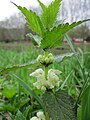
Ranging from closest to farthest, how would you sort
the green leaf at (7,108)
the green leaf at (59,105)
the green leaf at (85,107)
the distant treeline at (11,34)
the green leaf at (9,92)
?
the green leaf at (59,105) → the green leaf at (85,107) → the green leaf at (7,108) → the green leaf at (9,92) → the distant treeline at (11,34)

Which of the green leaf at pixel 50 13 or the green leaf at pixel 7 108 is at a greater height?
the green leaf at pixel 50 13

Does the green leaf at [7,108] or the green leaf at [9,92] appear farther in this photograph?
the green leaf at [9,92]

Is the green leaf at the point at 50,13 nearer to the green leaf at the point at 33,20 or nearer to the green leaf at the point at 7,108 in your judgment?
the green leaf at the point at 33,20

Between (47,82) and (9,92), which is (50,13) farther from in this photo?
(9,92)

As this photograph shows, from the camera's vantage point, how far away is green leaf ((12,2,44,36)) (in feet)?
1.53

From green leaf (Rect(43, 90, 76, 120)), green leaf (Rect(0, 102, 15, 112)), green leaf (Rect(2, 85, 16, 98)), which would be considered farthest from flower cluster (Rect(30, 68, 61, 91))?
→ green leaf (Rect(2, 85, 16, 98))

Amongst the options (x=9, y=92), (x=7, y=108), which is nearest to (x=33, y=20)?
(x=7, y=108)

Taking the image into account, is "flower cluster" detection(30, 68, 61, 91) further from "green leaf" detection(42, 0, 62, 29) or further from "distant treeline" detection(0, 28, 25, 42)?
"distant treeline" detection(0, 28, 25, 42)

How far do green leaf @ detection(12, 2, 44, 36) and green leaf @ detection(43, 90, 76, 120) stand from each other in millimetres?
112

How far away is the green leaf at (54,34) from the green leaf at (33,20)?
3 centimetres

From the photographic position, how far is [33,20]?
1.56ft

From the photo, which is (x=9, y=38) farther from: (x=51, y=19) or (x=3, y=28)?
(x=51, y=19)

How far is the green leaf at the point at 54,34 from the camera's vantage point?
0.44 m

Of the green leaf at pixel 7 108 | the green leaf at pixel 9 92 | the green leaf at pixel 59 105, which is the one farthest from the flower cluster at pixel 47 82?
the green leaf at pixel 9 92
